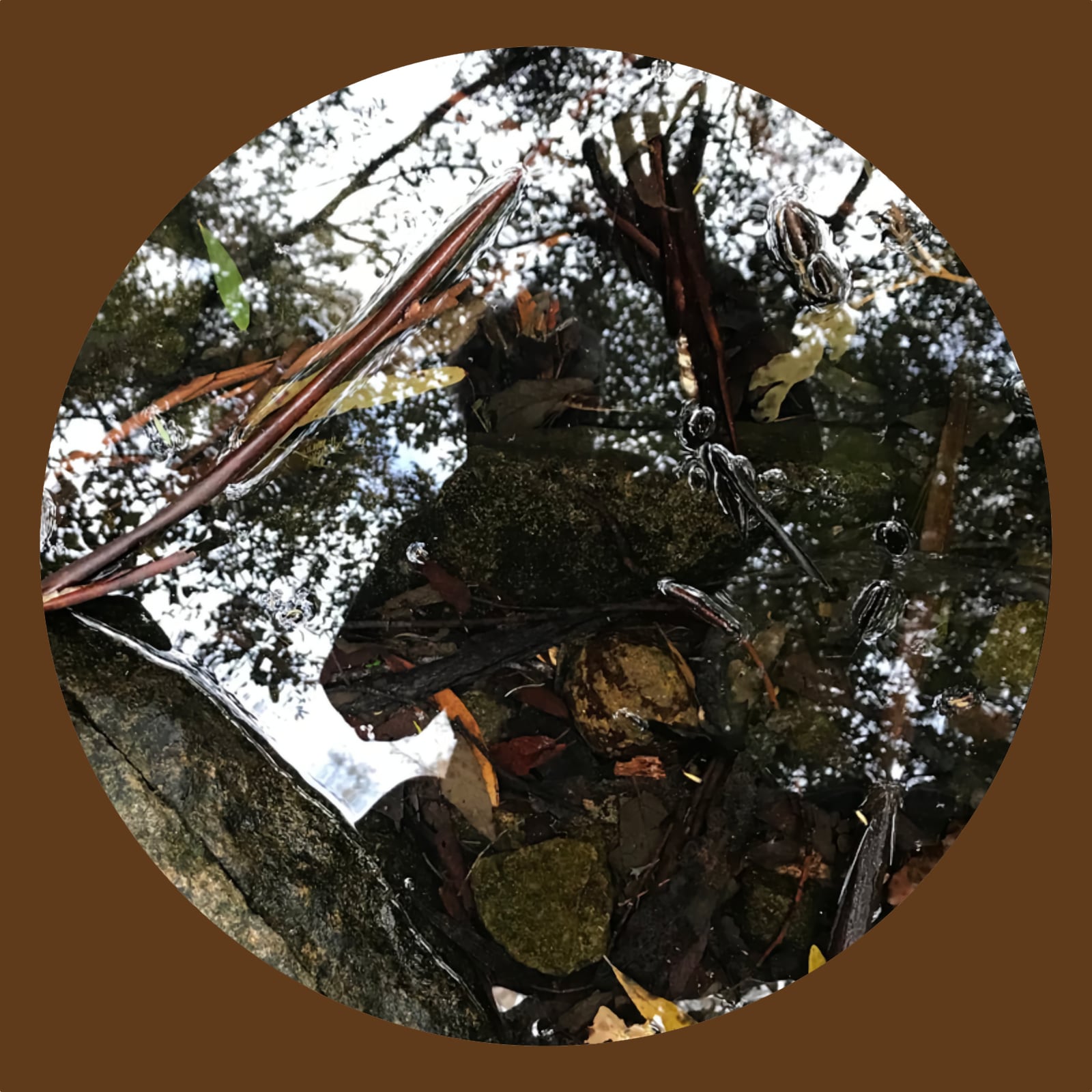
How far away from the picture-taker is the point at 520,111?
157cm

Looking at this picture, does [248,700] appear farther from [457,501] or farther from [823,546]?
[823,546]

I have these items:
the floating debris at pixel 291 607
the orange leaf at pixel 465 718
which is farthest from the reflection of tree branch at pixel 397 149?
the orange leaf at pixel 465 718

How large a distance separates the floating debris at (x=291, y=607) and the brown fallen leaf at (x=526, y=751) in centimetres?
51

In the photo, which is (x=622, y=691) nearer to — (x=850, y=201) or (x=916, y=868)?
(x=916, y=868)

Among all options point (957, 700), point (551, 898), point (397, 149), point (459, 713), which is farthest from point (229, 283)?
point (957, 700)

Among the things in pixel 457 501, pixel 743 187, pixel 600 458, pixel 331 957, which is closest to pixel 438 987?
pixel 331 957

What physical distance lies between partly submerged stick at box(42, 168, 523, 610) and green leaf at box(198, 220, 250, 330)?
0.70 ft

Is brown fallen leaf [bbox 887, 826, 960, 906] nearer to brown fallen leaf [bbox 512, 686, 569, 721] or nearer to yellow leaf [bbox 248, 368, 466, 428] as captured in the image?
brown fallen leaf [bbox 512, 686, 569, 721]

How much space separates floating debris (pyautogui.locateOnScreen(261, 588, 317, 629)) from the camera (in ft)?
5.28

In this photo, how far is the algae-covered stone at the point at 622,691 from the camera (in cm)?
160

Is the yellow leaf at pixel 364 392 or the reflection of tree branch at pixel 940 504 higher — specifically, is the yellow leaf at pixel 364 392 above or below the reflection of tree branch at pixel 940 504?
above

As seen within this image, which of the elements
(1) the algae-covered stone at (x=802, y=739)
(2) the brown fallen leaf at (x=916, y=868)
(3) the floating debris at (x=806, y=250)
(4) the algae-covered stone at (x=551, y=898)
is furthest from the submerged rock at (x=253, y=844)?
(3) the floating debris at (x=806, y=250)

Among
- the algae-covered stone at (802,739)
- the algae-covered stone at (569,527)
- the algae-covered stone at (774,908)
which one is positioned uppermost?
the algae-covered stone at (569,527)

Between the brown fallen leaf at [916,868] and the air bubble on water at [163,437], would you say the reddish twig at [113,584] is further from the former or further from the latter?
the brown fallen leaf at [916,868]
